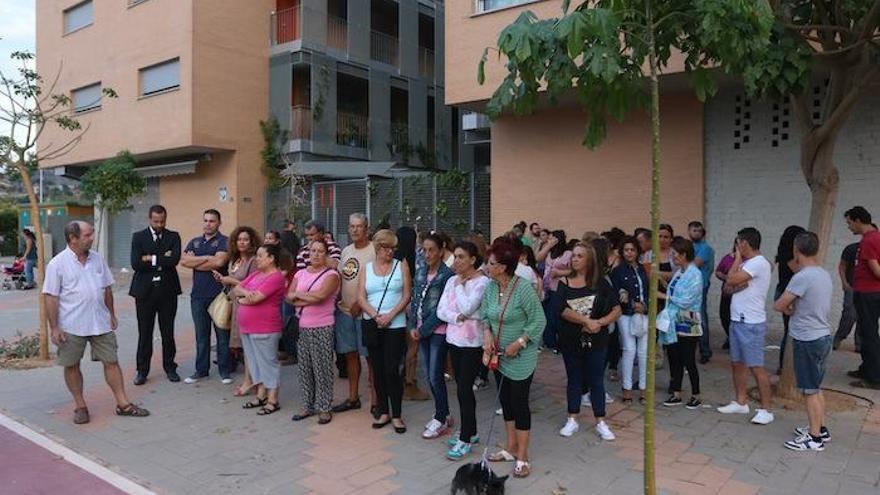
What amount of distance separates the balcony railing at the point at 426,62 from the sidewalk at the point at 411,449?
1913 cm

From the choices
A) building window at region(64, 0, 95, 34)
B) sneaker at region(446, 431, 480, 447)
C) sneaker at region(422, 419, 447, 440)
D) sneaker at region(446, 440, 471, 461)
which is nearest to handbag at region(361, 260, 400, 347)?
sneaker at region(422, 419, 447, 440)

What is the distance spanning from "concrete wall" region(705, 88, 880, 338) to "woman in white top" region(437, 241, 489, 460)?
6721 millimetres

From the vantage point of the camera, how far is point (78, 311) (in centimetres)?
598

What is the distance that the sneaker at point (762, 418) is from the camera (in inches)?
225

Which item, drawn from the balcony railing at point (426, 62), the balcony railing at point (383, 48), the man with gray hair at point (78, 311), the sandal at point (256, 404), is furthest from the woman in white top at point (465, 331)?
the balcony railing at point (426, 62)

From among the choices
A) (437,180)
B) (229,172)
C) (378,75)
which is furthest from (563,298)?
(378,75)

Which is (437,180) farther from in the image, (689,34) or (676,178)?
(689,34)

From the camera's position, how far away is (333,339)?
611 cm

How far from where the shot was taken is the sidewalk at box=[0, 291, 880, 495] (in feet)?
15.1

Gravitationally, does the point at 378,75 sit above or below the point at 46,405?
above

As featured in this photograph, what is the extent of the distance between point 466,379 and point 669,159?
736cm

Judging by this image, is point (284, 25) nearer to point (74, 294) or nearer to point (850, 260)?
point (74, 294)

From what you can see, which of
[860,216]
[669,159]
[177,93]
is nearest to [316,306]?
[860,216]

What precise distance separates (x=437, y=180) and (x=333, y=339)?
32.1ft
